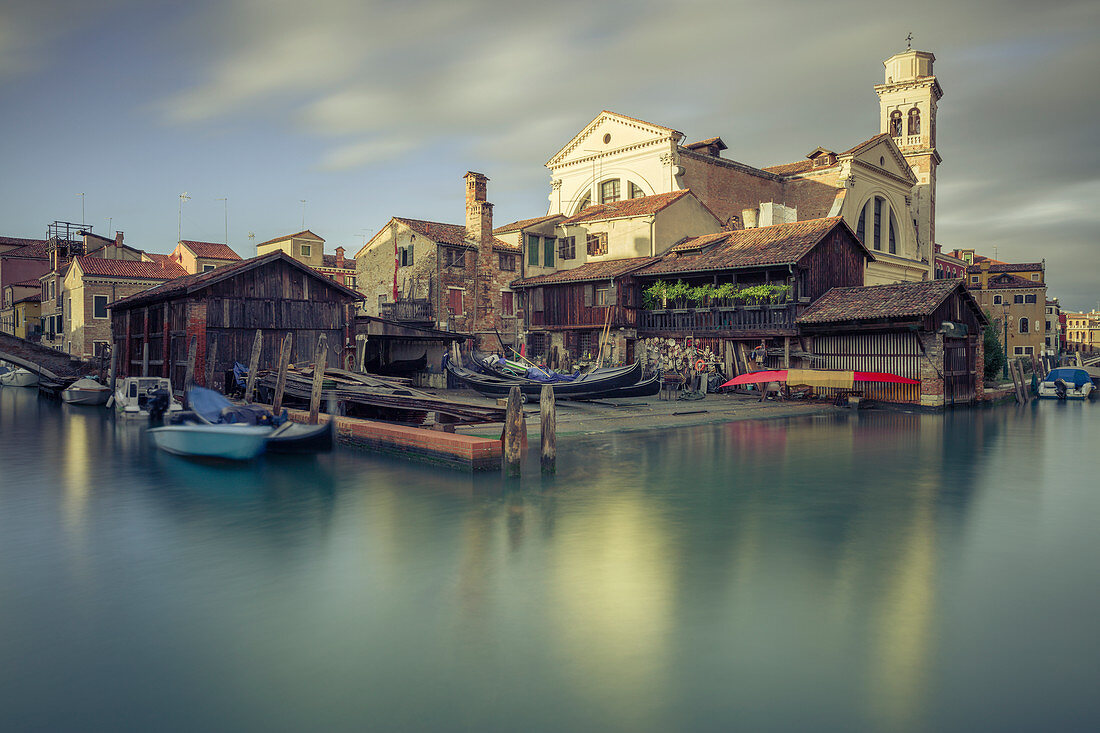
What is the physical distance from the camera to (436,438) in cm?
1358

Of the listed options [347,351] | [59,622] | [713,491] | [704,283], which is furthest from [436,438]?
[704,283]

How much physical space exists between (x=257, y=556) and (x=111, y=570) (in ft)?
4.65

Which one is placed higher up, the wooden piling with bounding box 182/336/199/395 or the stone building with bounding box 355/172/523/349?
the stone building with bounding box 355/172/523/349

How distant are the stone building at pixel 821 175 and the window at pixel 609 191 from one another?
0.06 metres

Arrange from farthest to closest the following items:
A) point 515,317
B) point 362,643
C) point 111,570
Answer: point 515,317, point 111,570, point 362,643

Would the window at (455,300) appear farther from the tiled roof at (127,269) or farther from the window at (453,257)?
the tiled roof at (127,269)

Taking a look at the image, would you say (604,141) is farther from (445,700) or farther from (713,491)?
(445,700)

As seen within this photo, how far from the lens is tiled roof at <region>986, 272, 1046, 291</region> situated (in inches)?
2554

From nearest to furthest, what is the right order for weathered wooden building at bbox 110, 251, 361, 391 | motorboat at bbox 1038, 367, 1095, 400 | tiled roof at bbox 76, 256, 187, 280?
weathered wooden building at bbox 110, 251, 361, 391 → motorboat at bbox 1038, 367, 1095, 400 → tiled roof at bbox 76, 256, 187, 280

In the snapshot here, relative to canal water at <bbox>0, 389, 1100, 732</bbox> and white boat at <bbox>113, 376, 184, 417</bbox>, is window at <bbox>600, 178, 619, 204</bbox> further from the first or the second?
canal water at <bbox>0, 389, 1100, 732</bbox>

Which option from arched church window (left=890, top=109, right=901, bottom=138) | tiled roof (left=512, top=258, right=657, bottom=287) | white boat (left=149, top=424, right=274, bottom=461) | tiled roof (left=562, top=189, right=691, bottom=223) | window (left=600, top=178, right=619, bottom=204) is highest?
arched church window (left=890, top=109, right=901, bottom=138)

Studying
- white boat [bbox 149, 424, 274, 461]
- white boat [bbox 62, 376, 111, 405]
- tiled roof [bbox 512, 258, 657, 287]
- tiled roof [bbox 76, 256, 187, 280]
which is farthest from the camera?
tiled roof [bbox 76, 256, 187, 280]

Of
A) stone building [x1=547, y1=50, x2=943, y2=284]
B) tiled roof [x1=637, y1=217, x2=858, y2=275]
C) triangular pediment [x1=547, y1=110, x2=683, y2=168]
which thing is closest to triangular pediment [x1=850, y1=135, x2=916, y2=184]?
stone building [x1=547, y1=50, x2=943, y2=284]

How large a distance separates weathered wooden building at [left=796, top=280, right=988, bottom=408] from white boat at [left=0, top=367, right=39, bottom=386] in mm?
40090
